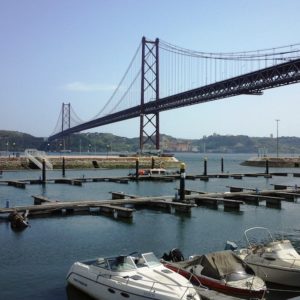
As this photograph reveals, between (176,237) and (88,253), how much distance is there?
544cm

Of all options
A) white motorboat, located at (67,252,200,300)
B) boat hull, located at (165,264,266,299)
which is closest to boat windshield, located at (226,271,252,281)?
boat hull, located at (165,264,266,299)

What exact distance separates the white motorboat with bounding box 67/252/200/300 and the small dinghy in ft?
3.74

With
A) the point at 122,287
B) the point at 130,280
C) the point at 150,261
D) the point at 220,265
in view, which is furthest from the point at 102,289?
the point at 220,265

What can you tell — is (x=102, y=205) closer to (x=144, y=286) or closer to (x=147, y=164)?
(x=144, y=286)

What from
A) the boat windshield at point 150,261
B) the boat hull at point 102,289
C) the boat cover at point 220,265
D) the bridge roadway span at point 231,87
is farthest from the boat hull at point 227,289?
the bridge roadway span at point 231,87

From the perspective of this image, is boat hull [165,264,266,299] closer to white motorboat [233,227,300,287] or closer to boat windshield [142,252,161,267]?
boat windshield [142,252,161,267]

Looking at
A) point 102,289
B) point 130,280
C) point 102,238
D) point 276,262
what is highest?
point 130,280

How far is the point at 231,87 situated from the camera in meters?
72.5

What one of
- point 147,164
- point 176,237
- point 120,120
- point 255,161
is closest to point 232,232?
point 176,237

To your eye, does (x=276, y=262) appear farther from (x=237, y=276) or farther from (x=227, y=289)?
(x=227, y=289)

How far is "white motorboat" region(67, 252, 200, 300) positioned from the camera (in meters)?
11.4

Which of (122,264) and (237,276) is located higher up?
(122,264)

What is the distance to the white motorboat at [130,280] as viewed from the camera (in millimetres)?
11422

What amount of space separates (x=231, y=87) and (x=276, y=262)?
5960cm
